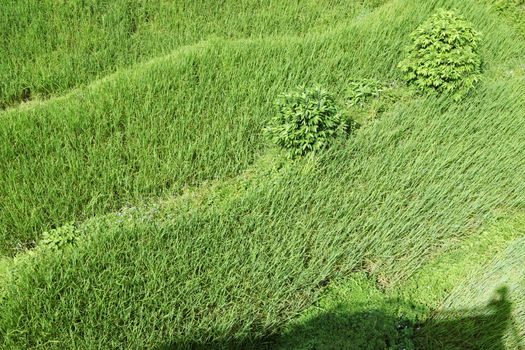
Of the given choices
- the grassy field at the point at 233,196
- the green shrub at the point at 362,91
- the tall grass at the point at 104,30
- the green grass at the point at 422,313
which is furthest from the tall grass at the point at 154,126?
the green grass at the point at 422,313

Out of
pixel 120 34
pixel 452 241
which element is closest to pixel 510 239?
pixel 452 241

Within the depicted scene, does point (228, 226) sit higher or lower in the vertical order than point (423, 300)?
higher

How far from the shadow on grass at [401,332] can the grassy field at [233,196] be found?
0.01 m

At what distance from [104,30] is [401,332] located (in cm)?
454

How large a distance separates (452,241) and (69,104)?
373 cm

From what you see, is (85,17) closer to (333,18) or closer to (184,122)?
(184,122)

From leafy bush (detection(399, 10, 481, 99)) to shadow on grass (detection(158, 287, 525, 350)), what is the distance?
2564mm

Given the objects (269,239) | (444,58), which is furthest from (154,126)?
(444,58)

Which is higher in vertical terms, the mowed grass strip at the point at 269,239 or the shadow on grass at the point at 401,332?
→ the mowed grass strip at the point at 269,239

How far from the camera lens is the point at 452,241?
3.64 metres

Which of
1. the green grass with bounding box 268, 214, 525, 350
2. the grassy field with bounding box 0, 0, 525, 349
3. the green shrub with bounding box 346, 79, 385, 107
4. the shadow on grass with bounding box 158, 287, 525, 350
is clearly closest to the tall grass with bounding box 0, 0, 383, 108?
the grassy field with bounding box 0, 0, 525, 349

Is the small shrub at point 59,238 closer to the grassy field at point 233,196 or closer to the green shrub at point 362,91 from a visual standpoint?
the grassy field at point 233,196

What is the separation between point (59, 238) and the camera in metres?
3.12

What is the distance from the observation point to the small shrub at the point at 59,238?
3102 mm
